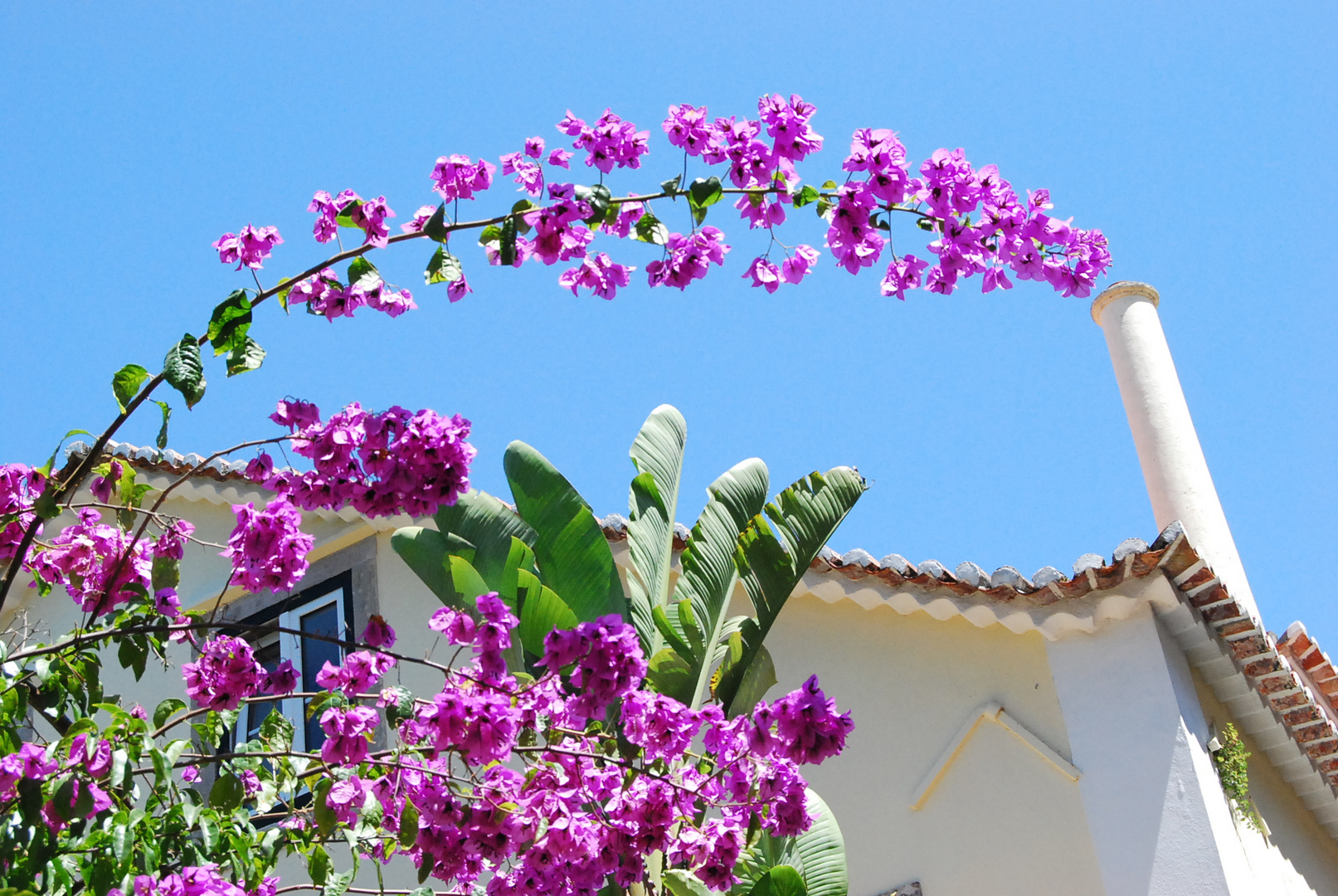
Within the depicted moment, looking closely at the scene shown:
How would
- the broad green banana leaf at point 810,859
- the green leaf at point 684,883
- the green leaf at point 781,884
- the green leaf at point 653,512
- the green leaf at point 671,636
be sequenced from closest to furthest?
the green leaf at point 684,883 → the green leaf at point 781,884 → the broad green banana leaf at point 810,859 → the green leaf at point 671,636 → the green leaf at point 653,512

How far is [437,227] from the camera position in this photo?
3.72 metres

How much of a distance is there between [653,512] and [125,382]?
146 inches

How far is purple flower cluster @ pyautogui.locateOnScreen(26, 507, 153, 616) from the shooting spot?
4449 millimetres

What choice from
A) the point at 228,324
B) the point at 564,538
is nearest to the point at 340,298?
the point at 228,324

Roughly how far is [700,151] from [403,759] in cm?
210

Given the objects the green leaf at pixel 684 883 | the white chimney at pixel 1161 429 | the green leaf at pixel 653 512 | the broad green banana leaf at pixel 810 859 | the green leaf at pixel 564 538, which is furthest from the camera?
the white chimney at pixel 1161 429

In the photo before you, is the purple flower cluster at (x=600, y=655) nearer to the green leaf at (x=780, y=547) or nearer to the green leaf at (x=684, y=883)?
the green leaf at (x=684, y=883)

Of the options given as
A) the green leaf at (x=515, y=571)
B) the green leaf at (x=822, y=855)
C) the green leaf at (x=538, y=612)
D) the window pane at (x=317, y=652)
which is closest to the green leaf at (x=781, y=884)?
the green leaf at (x=822, y=855)

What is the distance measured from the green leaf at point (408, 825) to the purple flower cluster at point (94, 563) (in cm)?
122

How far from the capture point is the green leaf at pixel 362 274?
381 centimetres

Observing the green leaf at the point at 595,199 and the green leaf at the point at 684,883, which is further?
the green leaf at the point at 684,883

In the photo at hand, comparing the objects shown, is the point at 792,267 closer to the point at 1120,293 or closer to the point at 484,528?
the point at 484,528

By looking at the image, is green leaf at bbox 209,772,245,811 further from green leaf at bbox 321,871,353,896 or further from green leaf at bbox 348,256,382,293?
green leaf at bbox 348,256,382,293

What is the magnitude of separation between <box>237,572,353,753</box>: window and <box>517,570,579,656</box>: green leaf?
10.2ft
